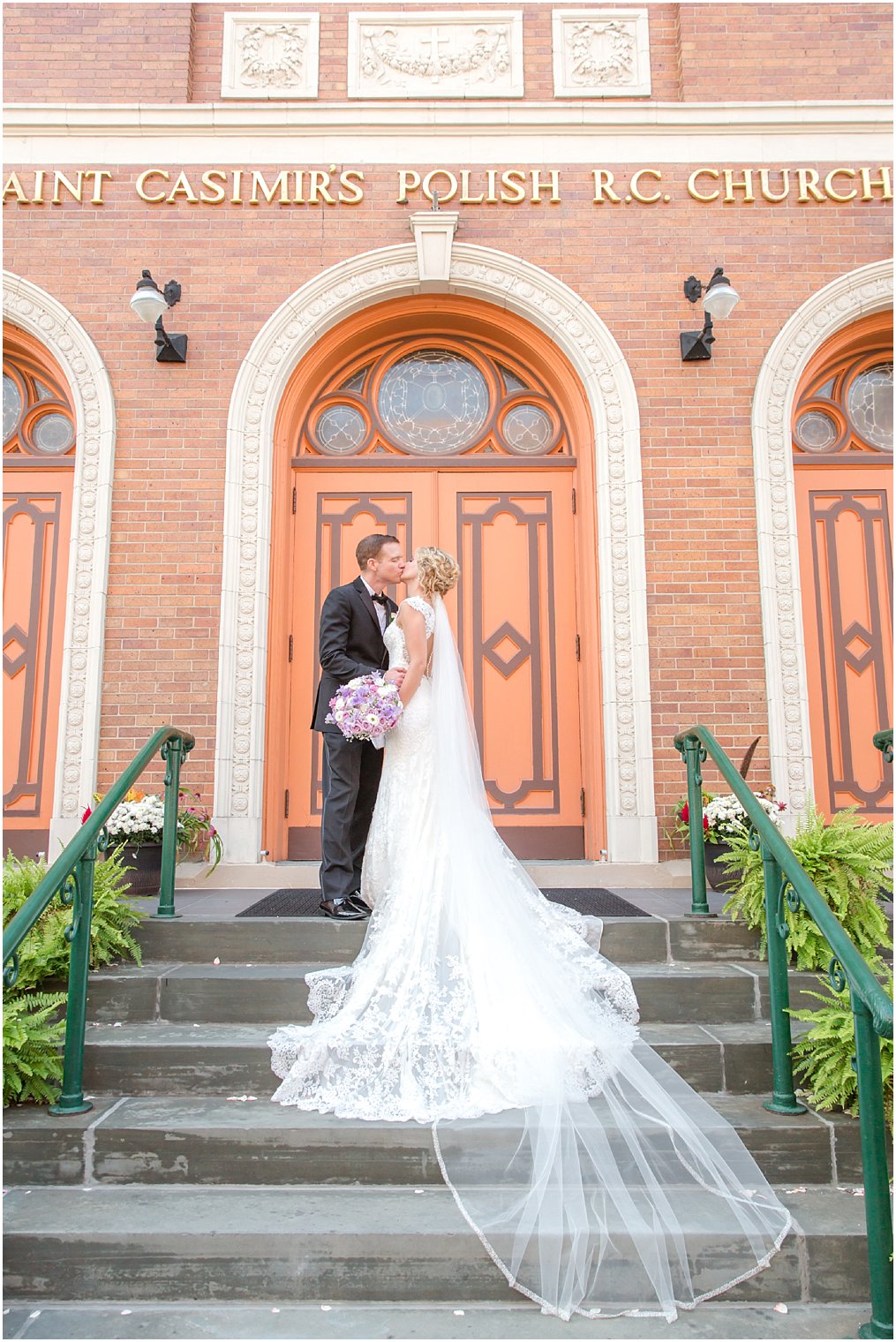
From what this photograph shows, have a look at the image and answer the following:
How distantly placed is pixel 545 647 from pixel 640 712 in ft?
3.20

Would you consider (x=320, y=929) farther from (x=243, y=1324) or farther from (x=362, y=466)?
(x=362, y=466)

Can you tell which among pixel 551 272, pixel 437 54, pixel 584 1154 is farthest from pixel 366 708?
pixel 437 54

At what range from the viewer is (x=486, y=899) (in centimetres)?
423

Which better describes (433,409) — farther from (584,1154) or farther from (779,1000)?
(584,1154)

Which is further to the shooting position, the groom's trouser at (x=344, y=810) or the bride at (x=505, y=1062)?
the groom's trouser at (x=344, y=810)

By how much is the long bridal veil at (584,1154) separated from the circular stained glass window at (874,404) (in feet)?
18.0

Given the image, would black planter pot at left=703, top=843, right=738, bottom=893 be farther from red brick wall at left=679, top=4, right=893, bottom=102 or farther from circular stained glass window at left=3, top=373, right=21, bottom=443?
circular stained glass window at left=3, top=373, right=21, bottom=443

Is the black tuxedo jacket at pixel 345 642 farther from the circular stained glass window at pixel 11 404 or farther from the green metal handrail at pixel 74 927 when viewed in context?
the circular stained glass window at pixel 11 404

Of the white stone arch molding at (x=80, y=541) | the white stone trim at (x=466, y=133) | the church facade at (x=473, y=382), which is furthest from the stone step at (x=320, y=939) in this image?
the white stone trim at (x=466, y=133)

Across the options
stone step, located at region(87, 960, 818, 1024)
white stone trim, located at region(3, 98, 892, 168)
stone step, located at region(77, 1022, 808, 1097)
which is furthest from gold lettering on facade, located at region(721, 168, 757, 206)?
stone step, located at region(77, 1022, 808, 1097)

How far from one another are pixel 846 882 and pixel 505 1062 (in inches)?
80.2

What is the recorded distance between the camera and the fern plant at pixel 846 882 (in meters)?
4.39

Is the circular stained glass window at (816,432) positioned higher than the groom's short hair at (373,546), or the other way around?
the circular stained glass window at (816,432)

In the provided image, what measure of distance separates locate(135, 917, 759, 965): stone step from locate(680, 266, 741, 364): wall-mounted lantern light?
174 inches
